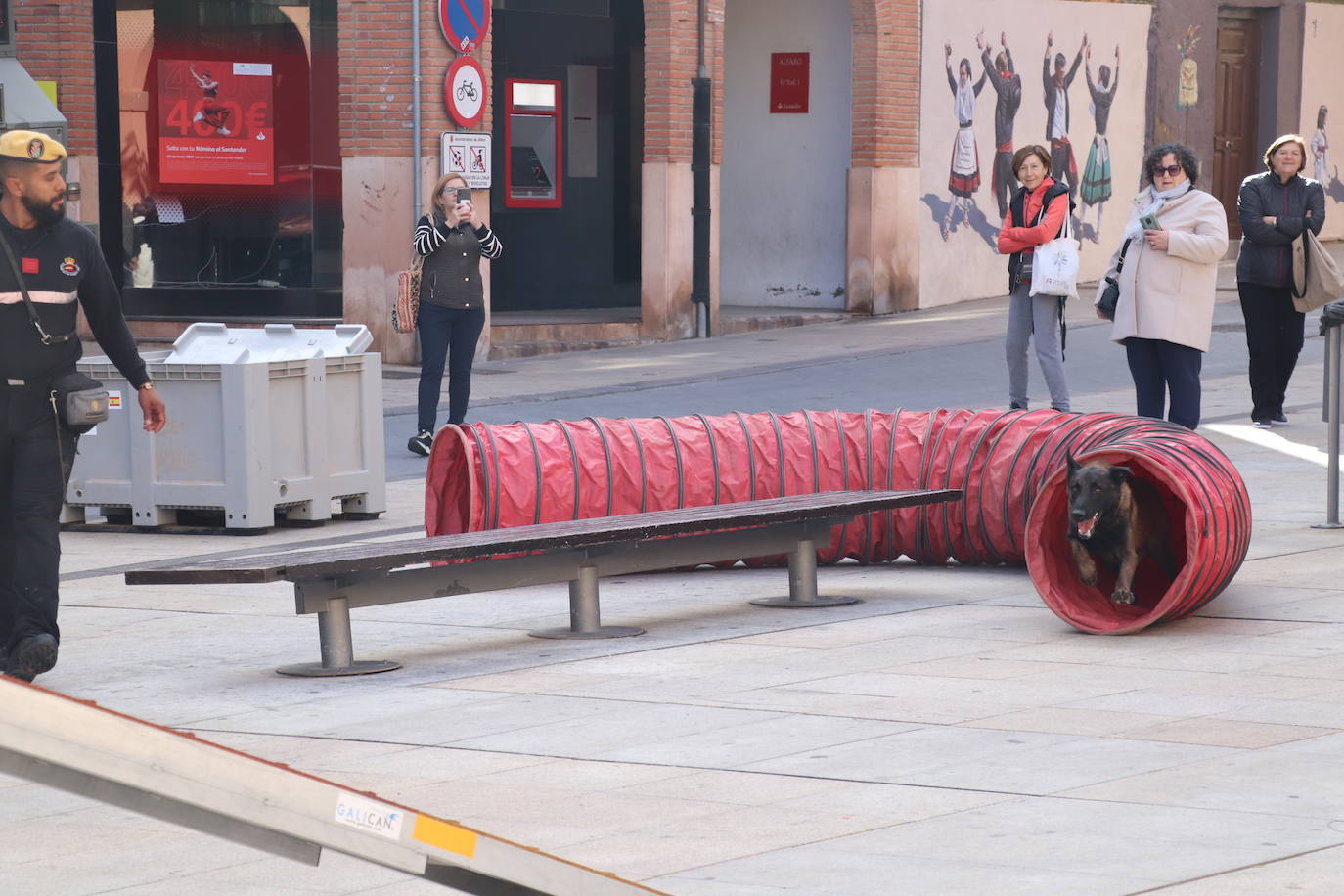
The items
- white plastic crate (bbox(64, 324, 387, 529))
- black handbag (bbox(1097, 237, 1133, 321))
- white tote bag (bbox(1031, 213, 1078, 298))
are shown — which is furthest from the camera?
white tote bag (bbox(1031, 213, 1078, 298))

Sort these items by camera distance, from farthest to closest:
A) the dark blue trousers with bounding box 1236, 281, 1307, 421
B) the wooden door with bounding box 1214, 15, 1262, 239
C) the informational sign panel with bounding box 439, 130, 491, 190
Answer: the wooden door with bounding box 1214, 15, 1262, 239 → the informational sign panel with bounding box 439, 130, 491, 190 → the dark blue trousers with bounding box 1236, 281, 1307, 421

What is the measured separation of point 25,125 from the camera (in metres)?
19.0

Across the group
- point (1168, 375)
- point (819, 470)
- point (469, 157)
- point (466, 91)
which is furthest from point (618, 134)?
point (819, 470)

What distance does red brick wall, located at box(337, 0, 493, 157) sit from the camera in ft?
62.7

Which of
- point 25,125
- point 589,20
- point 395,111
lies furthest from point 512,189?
point 25,125

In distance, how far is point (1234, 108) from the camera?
97.4 feet

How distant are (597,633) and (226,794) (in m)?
5.08

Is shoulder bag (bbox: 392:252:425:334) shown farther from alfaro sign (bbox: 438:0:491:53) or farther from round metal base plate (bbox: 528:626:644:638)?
alfaro sign (bbox: 438:0:491:53)

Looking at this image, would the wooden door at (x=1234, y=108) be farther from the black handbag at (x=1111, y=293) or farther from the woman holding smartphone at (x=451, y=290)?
the black handbag at (x=1111, y=293)

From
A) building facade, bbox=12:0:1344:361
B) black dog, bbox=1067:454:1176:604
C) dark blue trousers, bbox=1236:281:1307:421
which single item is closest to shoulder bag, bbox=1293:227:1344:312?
dark blue trousers, bbox=1236:281:1307:421

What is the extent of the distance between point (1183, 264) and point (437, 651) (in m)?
5.18

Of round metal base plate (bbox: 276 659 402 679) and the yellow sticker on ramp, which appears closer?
the yellow sticker on ramp

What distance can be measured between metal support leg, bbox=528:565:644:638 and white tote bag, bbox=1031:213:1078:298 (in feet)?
19.2

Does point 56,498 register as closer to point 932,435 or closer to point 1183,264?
point 932,435
